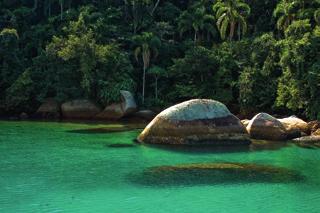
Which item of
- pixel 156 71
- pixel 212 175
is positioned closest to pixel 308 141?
pixel 212 175

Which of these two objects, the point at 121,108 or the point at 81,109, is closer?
the point at 121,108

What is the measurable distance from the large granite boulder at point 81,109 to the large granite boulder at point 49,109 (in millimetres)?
1178

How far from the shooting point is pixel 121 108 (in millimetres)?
52031

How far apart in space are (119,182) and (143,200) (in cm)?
354

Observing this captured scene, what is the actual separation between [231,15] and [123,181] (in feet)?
116

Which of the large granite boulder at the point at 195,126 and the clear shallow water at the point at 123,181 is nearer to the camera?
the clear shallow water at the point at 123,181

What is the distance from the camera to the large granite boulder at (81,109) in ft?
173

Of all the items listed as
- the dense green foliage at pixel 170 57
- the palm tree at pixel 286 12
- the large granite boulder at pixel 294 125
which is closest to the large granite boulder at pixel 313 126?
the large granite boulder at pixel 294 125

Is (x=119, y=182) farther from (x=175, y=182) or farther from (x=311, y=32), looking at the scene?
(x=311, y=32)

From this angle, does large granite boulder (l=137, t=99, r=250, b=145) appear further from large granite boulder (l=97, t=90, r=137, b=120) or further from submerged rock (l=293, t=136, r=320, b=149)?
large granite boulder (l=97, t=90, r=137, b=120)

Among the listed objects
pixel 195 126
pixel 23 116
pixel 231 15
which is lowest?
pixel 23 116

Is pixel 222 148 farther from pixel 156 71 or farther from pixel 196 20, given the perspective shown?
pixel 196 20

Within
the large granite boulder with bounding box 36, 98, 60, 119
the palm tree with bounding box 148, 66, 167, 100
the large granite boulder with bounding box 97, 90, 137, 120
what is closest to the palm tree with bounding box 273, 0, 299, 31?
the palm tree with bounding box 148, 66, 167, 100

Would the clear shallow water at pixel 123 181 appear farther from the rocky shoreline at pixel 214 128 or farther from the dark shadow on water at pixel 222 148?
the rocky shoreline at pixel 214 128
